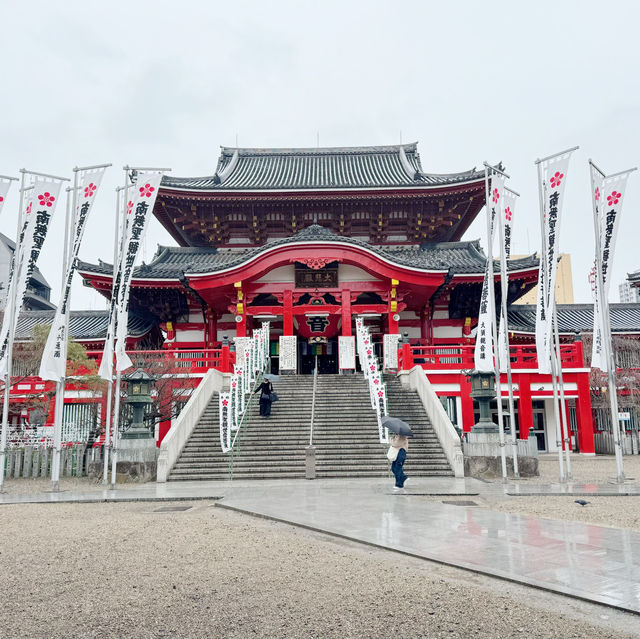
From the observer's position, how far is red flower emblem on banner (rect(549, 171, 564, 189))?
468 inches

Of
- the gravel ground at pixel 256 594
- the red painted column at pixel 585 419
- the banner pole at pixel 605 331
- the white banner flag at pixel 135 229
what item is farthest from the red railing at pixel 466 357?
the gravel ground at pixel 256 594

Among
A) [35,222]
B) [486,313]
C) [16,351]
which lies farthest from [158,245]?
[486,313]

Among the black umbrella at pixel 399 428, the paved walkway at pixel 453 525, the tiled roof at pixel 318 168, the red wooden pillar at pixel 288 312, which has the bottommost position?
the paved walkway at pixel 453 525

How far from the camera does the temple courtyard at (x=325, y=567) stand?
4.06 metres

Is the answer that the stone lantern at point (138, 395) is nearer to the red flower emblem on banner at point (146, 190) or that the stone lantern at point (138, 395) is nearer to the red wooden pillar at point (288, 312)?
the red flower emblem on banner at point (146, 190)

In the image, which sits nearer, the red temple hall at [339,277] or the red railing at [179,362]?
the red railing at [179,362]

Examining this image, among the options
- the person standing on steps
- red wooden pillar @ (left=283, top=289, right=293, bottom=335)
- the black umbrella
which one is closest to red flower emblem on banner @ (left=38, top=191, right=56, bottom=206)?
the black umbrella

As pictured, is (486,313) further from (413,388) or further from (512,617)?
(512,617)

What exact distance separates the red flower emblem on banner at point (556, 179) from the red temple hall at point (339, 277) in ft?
22.8

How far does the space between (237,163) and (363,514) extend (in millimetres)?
24535

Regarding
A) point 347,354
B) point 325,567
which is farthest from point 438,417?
point 325,567

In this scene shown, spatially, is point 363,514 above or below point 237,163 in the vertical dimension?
below

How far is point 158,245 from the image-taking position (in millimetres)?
24625

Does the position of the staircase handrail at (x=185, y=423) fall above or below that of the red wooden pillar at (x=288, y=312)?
below
